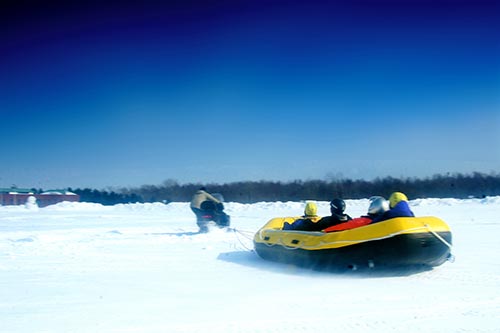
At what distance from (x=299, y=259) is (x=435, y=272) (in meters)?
2.11

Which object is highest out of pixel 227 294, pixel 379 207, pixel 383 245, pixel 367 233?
pixel 379 207

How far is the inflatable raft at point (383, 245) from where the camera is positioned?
6.73m

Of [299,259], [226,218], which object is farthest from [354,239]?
[226,218]

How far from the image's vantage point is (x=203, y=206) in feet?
44.2

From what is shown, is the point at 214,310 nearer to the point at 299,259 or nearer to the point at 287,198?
the point at 299,259

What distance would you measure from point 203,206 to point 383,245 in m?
7.42

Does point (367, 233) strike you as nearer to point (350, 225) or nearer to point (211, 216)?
point (350, 225)

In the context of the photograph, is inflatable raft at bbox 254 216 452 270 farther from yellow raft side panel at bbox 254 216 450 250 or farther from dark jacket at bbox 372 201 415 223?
dark jacket at bbox 372 201 415 223

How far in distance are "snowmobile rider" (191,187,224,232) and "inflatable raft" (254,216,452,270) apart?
601 cm

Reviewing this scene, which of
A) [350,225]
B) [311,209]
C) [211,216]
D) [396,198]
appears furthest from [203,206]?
[396,198]

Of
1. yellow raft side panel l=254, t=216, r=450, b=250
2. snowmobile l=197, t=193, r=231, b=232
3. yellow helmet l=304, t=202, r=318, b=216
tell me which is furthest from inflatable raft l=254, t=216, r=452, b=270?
snowmobile l=197, t=193, r=231, b=232

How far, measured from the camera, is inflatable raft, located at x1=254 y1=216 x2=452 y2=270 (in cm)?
673

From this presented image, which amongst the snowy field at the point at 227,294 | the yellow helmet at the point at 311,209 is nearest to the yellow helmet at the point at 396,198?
the snowy field at the point at 227,294

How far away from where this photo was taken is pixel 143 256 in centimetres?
945
